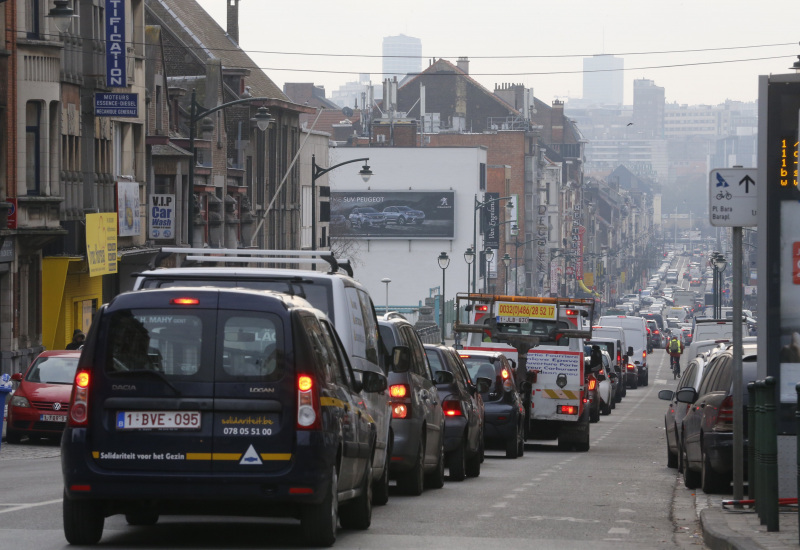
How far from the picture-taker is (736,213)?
1385 cm

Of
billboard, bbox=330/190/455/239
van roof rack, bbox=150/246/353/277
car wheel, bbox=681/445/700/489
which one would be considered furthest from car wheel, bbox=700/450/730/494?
billboard, bbox=330/190/455/239

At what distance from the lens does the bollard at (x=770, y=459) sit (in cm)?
1143

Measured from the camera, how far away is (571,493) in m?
16.7

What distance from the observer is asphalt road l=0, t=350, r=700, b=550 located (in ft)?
36.9

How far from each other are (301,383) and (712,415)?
7.00 meters

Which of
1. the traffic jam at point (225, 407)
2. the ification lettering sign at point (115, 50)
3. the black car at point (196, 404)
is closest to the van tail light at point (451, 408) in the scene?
the traffic jam at point (225, 407)

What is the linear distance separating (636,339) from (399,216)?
45282 mm

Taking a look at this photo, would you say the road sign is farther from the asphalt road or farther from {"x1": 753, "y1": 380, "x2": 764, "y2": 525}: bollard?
the asphalt road

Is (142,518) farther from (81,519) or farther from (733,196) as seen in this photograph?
(733,196)

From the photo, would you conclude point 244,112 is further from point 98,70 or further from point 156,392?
point 156,392

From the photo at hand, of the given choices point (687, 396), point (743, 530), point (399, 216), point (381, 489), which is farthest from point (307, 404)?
point (399, 216)

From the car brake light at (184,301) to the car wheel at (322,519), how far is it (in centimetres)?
134

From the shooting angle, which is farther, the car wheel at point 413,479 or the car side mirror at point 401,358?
the car wheel at point 413,479

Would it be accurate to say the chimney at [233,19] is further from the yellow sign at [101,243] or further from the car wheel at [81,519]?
the car wheel at [81,519]
